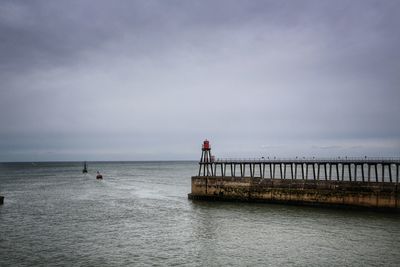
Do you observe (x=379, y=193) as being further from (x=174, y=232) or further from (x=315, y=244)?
(x=174, y=232)

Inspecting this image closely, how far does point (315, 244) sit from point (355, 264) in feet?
16.0

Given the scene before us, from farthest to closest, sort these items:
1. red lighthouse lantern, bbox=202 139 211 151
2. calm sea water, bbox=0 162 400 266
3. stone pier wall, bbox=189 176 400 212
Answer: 1. red lighthouse lantern, bbox=202 139 211 151
2. stone pier wall, bbox=189 176 400 212
3. calm sea water, bbox=0 162 400 266

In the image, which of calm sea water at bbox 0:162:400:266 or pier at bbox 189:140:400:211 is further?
pier at bbox 189:140:400:211

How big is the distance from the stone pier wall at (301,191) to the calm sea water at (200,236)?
151 centimetres

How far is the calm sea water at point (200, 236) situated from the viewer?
24719mm

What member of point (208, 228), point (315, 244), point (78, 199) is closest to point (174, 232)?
point (208, 228)

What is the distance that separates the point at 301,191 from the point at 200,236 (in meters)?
19.1

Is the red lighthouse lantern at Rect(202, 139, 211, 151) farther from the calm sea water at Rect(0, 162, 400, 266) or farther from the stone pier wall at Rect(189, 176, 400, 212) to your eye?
the calm sea water at Rect(0, 162, 400, 266)

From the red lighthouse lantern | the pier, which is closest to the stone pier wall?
the pier

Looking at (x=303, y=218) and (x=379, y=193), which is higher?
(x=379, y=193)

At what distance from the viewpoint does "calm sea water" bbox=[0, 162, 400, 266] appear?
24719 mm

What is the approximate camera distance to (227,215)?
1625 inches

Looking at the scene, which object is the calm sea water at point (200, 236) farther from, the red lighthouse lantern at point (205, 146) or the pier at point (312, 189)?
the red lighthouse lantern at point (205, 146)

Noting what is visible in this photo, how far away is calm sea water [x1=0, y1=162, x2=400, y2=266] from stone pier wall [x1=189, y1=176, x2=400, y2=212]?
151 cm
